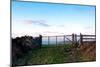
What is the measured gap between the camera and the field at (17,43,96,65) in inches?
92.3

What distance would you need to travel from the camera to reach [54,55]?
8.00 feet

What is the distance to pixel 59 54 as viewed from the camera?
2.46 metres

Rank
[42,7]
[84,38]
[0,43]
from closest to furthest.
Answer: [0,43], [42,7], [84,38]

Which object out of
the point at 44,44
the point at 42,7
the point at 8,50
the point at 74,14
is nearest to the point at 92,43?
the point at 74,14

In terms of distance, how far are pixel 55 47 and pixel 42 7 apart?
54 centimetres

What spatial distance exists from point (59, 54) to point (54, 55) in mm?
70

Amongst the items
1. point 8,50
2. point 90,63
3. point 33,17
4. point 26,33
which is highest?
point 33,17

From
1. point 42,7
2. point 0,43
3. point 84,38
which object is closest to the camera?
point 0,43

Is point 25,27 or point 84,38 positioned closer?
point 25,27

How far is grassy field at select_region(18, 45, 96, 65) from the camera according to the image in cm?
234

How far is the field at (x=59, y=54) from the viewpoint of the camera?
92.3 inches

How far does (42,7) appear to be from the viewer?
2.39 meters

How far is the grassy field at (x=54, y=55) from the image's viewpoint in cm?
234
